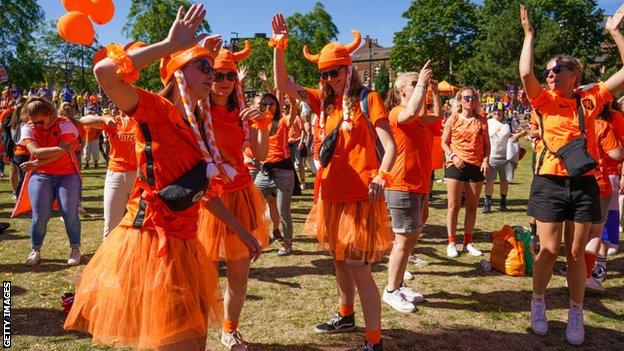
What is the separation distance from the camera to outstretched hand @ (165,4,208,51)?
86.0 inches

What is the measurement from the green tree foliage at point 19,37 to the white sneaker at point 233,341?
4816 cm

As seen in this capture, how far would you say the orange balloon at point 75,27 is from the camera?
2.29 metres

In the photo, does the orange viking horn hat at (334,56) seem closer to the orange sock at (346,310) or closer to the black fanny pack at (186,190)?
the black fanny pack at (186,190)

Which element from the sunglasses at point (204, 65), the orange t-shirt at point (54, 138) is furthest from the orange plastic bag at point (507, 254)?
the orange t-shirt at point (54, 138)

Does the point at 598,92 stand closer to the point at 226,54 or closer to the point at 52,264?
the point at 226,54

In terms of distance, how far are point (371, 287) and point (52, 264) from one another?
4.75 meters

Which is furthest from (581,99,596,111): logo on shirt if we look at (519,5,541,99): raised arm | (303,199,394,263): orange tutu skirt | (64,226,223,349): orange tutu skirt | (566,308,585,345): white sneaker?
(64,226,223,349): orange tutu skirt

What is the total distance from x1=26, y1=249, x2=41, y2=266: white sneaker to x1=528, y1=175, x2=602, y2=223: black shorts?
6062 mm

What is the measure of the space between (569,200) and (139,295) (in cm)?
346

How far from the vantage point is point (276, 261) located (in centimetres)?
649

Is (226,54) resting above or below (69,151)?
above

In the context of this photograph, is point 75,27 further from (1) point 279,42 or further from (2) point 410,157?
(2) point 410,157

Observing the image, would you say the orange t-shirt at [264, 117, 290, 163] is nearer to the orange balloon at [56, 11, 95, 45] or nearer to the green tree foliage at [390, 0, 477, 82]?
the orange balloon at [56, 11, 95, 45]

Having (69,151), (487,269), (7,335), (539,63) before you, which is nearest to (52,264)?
(69,151)
